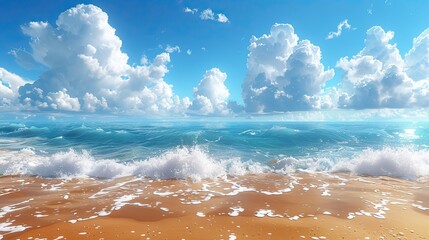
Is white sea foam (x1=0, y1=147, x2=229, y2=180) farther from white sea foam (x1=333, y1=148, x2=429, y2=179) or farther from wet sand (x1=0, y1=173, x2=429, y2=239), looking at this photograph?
white sea foam (x1=333, y1=148, x2=429, y2=179)

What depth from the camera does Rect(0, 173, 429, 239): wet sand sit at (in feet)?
25.0

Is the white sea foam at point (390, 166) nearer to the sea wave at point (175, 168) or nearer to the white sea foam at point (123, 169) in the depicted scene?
the sea wave at point (175, 168)

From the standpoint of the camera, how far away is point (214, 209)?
996 centimetres

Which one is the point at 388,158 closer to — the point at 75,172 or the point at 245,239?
the point at 245,239

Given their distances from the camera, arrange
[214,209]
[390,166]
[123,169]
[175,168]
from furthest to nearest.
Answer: [390,166] → [123,169] → [175,168] → [214,209]

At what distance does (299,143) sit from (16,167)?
34.7 m

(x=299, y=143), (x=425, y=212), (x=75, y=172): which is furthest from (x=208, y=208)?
(x=299, y=143)

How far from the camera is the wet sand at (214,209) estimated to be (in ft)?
25.0

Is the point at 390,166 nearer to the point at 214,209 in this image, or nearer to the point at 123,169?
the point at 214,209

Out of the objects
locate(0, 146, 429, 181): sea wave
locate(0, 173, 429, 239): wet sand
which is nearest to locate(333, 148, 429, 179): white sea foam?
locate(0, 146, 429, 181): sea wave

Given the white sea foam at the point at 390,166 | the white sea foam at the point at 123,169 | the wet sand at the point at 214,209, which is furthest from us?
the white sea foam at the point at 390,166

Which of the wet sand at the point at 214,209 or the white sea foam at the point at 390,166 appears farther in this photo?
the white sea foam at the point at 390,166

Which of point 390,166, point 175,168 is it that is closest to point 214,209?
point 175,168

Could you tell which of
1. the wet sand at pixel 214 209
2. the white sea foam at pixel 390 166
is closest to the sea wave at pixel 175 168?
the white sea foam at pixel 390 166
